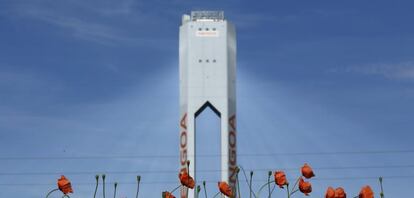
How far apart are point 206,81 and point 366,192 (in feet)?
142

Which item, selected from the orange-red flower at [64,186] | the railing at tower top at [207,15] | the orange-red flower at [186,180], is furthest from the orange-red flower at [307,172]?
the railing at tower top at [207,15]

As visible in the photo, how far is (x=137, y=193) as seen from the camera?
4820 millimetres

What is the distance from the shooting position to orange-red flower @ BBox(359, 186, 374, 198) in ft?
15.3

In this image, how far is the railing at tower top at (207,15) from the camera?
48.9 metres

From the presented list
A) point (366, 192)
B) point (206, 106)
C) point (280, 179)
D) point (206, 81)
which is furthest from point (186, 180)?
point (206, 106)

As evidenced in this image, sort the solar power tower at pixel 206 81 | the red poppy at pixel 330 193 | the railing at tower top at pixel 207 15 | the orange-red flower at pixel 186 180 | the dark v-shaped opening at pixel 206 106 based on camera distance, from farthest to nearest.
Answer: the railing at tower top at pixel 207 15
the dark v-shaped opening at pixel 206 106
the solar power tower at pixel 206 81
the orange-red flower at pixel 186 180
the red poppy at pixel 330 193

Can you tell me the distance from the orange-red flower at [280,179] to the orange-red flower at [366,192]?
531 millimetres

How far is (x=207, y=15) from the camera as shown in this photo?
49062 mm

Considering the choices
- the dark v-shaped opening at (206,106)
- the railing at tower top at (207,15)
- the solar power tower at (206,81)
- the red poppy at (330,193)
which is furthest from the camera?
the railing at tower top at (207,15)

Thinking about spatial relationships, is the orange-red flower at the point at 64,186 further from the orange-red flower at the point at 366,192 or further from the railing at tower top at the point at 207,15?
the railing at tower top at the point at 207,15

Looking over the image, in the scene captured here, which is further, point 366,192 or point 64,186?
point 64,186

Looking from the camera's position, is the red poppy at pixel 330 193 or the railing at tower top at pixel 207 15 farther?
the railing at tower top at pixel 207 15

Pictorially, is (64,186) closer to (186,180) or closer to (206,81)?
(186,180)

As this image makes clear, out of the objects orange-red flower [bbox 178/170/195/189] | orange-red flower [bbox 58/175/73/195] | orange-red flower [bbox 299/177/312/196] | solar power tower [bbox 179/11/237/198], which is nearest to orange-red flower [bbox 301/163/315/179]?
orange-red flower [bbox 299/177/312/196]
